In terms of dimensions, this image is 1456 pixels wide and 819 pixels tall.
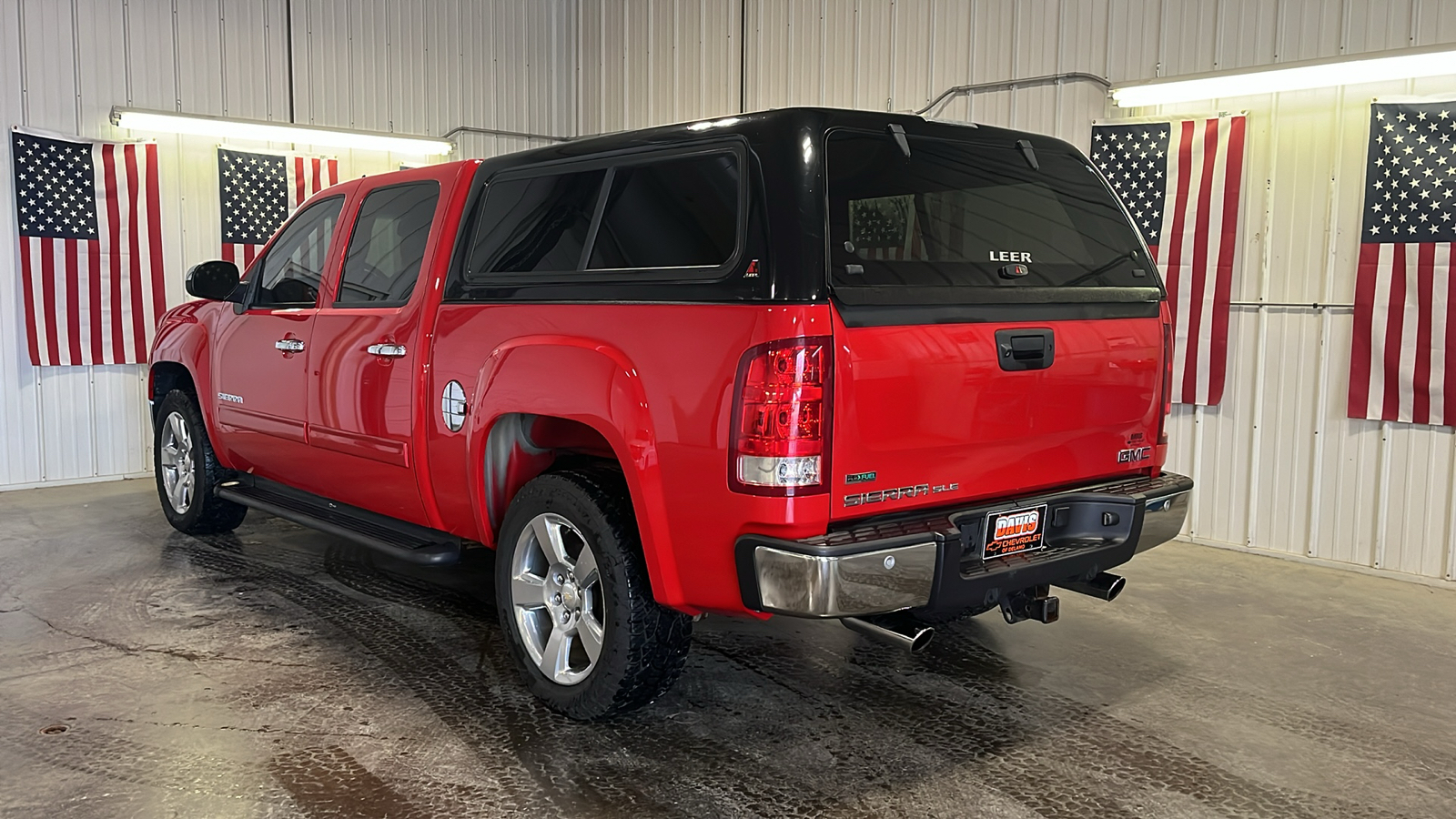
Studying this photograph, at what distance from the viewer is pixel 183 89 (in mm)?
8383

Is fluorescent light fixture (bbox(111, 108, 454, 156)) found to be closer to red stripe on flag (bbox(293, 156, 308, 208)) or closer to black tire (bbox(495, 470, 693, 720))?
red stripe on flag (bbox(293, 156, 308, 208))

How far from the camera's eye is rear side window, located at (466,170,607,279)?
11.6ft

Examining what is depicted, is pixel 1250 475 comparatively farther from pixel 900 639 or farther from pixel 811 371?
pixel 811 371

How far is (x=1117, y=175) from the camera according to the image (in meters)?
6.59

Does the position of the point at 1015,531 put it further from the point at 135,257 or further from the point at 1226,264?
the point at 135,257

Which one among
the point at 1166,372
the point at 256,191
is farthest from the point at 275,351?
the point at 256,191

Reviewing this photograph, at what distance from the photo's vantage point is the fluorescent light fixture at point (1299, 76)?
16.9ft

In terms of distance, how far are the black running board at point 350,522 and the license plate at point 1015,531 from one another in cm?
195

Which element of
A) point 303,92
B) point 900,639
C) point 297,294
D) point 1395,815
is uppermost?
point 303,92

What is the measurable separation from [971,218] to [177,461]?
4.80 metres

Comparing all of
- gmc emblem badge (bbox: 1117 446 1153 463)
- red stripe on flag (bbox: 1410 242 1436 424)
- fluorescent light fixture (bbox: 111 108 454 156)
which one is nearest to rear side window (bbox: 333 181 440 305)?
gmc emblem badge (bbox: 1117 446 1153 463)

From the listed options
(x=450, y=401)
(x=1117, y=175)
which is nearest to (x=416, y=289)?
(x=450, y=401)

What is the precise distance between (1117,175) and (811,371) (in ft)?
15.0

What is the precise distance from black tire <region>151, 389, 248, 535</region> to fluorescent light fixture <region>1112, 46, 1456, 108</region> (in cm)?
543
